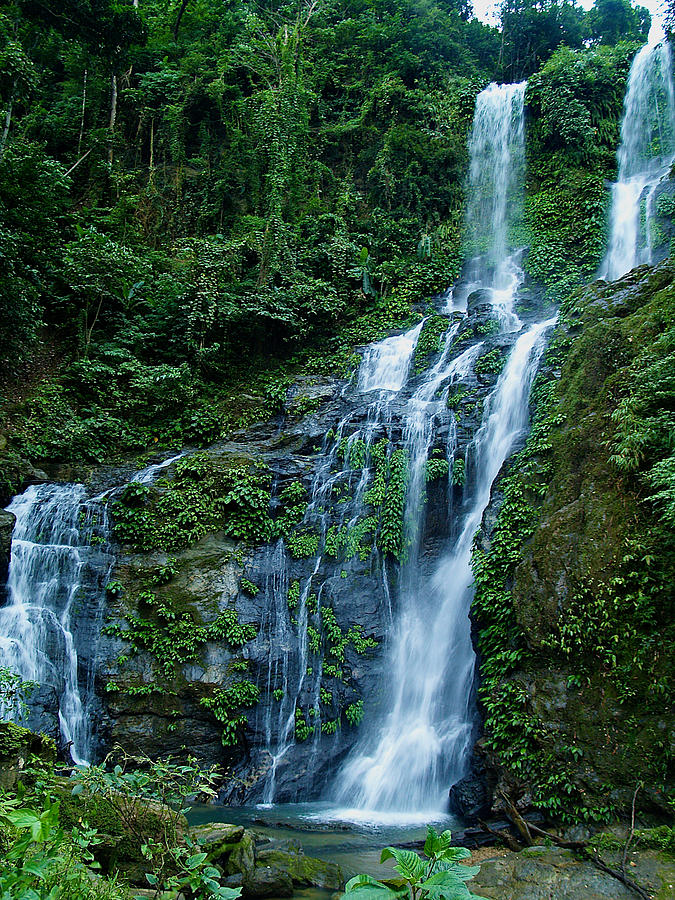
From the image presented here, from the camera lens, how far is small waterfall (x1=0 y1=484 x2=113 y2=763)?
8828 mm

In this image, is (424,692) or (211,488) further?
(211,488)

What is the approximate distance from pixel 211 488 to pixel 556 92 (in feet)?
67.0

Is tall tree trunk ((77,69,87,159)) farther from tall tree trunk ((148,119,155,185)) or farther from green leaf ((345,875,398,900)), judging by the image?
green leaf ((345,875,398,900))

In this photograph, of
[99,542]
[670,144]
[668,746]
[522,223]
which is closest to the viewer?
[668,746]

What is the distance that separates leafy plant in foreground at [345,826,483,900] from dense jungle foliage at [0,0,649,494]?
37.1 ft

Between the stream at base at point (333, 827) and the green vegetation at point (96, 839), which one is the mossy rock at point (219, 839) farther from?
the stream at base at point (333, 827)

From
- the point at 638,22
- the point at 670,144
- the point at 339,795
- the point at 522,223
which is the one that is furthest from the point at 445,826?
the point at 638,22

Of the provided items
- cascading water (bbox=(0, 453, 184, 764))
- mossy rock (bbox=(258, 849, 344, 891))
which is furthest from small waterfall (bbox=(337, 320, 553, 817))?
cascading water (bbox=(0, 453, 184, 764))

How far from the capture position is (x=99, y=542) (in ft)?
34.9

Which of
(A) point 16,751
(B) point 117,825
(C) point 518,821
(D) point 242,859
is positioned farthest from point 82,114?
(C) point 518,821

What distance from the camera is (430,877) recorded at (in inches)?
86.7

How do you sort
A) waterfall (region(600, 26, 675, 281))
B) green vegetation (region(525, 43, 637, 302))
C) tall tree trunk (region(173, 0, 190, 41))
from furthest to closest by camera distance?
tall tree trunk (region(173, 0, 190, 41)) → green vegetation (region(525, 43, 637, 302)) → waterfall (region(600, 26, 675, 281))

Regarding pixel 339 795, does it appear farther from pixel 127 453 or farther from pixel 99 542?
pixel 127 453

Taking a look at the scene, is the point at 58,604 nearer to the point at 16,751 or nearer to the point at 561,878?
the point at 16,751
